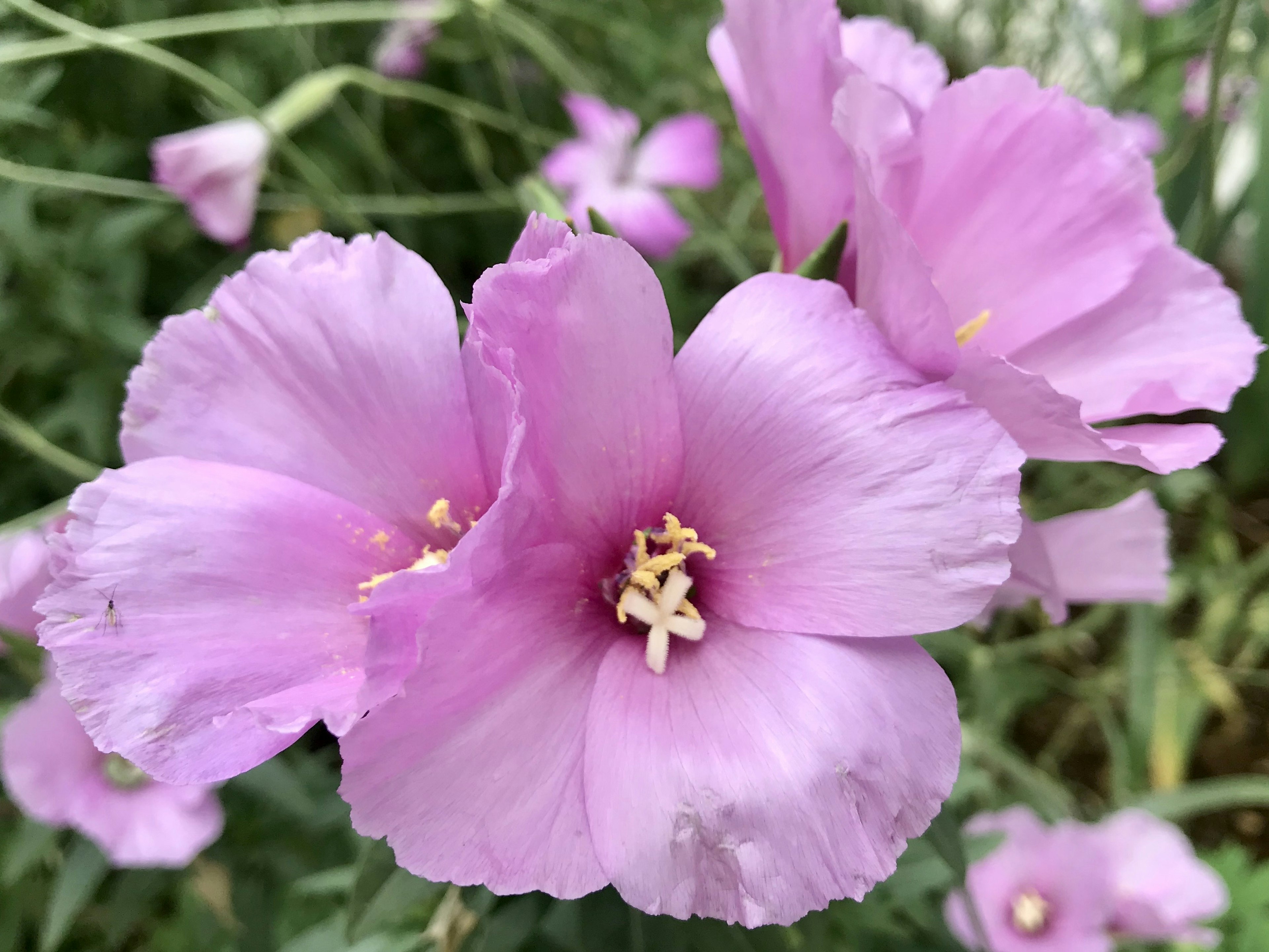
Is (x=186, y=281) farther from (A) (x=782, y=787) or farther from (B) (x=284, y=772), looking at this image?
(A) (x=782, y=787)

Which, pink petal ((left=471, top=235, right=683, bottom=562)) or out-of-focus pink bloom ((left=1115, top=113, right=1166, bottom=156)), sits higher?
pink petal ((left=471, top=235, right=683, bottom=562))

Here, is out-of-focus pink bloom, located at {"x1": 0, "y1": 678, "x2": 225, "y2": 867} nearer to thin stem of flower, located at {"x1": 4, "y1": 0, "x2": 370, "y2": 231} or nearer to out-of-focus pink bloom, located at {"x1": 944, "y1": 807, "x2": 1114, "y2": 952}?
thin stem of flower, located at {"x1": 4, "y1": 0, "x2": 370, "y2": 231}

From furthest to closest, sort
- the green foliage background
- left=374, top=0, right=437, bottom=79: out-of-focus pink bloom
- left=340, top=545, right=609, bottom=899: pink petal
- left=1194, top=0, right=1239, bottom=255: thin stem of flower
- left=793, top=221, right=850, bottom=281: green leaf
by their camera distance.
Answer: left=374, top=0, right=437, bottom=79: out-of-focus pink bloom → the green foliage background → left=1194, top=0, right=1239, bottom=255: thin stem of flower → left=793, top=221, right=850, bottom=281: green leaf → left=340, top=545, right=609, bottom=899: pink petal

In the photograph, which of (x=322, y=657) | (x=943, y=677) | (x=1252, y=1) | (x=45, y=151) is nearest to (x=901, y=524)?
(x=943, y=677)

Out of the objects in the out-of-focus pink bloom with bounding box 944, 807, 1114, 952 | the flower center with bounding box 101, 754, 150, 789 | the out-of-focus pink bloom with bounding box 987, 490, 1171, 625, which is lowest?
the out-of-focus pink bloom with bounding box 944, 807, 1114, 952

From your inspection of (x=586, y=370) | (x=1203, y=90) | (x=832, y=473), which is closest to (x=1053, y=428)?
(x=832, y=473)

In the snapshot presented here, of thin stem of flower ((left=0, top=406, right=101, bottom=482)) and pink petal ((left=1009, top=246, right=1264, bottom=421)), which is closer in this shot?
pink petal ((left=1009, top=246, right=1264, bottom=421))

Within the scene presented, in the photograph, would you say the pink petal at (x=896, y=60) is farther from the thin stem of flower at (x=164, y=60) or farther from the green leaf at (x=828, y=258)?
→ the thin stem of flower at (x=164, y=60)

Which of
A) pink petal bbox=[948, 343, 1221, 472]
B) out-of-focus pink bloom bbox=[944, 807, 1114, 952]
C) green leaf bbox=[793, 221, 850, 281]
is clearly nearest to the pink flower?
green leaf bbox=[793, 221, 850, 281]
